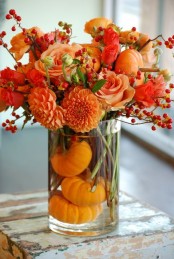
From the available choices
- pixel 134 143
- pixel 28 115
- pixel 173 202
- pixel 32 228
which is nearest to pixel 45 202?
pixel 32 228

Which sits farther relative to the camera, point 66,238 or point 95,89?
point 66,238

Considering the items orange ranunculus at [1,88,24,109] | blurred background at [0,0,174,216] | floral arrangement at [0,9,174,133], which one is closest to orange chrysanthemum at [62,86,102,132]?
floral arrangement at [0,9,174,133]

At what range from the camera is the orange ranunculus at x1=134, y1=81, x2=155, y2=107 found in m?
1.59

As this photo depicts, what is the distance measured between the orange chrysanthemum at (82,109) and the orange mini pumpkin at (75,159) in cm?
8

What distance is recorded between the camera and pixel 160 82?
1623 millimetres

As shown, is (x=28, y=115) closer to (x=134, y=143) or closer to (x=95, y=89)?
(x=95, y=89)

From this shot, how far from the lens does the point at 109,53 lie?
1598 millimetres

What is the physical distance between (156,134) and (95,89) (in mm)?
2881

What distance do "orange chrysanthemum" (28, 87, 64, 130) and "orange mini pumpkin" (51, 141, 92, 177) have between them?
3.7 inches

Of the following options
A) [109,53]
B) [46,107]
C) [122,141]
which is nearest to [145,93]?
[109,53]

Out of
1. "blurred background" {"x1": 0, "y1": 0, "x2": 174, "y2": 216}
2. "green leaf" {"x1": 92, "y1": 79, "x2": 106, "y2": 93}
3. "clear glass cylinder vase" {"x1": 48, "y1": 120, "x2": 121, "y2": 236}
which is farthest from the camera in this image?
"blurred background" {"x1": 0, "y1": 0, "x2": 174, "y2": 216}

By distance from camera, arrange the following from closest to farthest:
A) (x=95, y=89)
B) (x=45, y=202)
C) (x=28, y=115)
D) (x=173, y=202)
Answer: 1. (x=95, y=89)
2. (x=28, y=115)
3. (x=45, y=202)
4. (x=173, y=202)

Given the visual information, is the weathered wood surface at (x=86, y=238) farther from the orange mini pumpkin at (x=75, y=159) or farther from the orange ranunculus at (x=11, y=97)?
the orange ranunculus at (x=11, y=97)

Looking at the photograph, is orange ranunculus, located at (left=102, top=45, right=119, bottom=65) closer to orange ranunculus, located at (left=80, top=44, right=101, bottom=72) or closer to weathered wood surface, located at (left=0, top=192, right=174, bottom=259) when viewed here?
orange ranunculus, located at (left=80, top=44, right=101, bottom=72)
